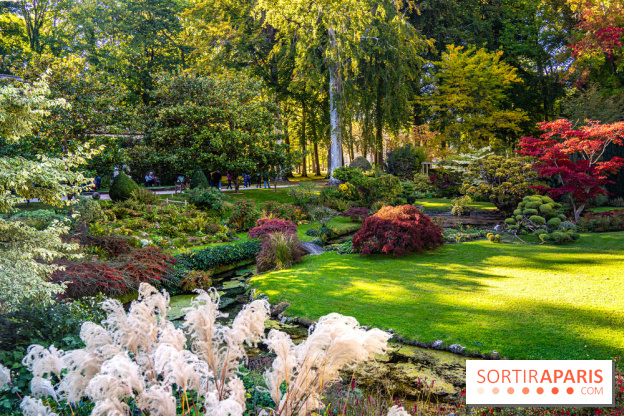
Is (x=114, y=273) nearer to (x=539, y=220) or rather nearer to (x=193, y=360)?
(x=193, y=360)

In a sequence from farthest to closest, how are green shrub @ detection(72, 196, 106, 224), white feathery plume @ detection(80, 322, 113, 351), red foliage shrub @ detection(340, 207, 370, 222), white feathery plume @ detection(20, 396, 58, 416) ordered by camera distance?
1. red foliage shrub @ detection(340, 207, 370, 222)
2. green shrub @ detection(72, 196, 106, 224)
3. white feathery plume @ detection(80, 322, 113, 351)
4. white feathery plume @ detection(20, 396, 58, 416)

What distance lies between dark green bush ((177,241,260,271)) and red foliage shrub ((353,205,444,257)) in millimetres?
3301

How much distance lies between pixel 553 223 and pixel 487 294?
5.69 meters

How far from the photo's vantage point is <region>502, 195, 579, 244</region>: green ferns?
35.2 feet

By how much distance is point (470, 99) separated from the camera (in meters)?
26.4

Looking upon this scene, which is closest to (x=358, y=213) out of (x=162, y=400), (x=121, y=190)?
(x=121, y=190)

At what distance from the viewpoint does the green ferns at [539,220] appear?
10725 mm

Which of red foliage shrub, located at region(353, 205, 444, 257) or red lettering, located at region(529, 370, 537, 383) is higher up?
red foliage shrub, located at region(353, 205, 444, 257)

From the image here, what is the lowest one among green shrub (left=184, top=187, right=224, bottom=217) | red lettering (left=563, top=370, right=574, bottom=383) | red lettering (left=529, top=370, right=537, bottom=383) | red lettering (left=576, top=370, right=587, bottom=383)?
red lettering (left=576, top=370, right=587, bottom=383)

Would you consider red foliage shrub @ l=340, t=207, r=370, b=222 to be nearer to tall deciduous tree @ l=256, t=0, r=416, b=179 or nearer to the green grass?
the green grass

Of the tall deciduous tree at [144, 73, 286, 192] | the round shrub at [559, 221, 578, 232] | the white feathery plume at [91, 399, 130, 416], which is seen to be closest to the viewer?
the white feathery plume at [91, 399, 130, 416]

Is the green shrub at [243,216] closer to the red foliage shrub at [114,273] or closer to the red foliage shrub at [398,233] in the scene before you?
the red foliage shrub at [114,273]

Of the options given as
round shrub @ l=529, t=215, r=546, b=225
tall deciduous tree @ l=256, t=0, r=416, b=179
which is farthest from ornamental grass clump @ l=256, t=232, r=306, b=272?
tall deciduous tree @ l=256, t=0, r=416, b=179

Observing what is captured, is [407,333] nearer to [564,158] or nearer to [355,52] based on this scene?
[564,158]
